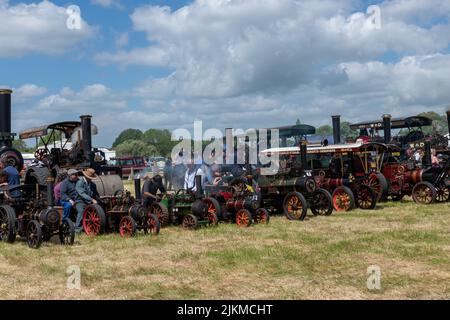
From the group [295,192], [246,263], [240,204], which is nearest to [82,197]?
[240,204]

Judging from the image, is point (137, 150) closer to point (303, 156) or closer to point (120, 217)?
point (303, 156)

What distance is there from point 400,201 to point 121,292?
10379mm

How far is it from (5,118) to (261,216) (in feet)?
22.3

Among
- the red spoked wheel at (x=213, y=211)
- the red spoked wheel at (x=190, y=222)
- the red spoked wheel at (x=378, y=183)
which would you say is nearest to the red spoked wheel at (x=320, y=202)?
the red spoked wheel at (x=378, y=183)

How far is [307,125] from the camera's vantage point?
2536 cm

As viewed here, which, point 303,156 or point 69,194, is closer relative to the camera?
point 69,194

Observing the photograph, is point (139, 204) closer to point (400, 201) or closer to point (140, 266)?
point (140, 266)

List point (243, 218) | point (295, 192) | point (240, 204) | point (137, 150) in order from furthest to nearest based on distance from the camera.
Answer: point (137, 150)
point (295, 192)
point (240, 204)
point (243, 218)

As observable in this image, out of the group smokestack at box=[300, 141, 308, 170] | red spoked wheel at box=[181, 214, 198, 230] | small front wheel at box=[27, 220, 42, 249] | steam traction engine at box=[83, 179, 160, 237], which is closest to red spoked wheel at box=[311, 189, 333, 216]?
smokestack at box=[300, 141, 308, 170]

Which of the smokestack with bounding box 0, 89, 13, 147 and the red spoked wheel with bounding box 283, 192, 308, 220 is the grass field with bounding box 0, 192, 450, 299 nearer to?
the red spoked wheel with bounding box 283, 192, 308, 220

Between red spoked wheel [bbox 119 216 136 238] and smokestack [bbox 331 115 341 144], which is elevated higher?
smokestack [bbox 331 115 341 144]

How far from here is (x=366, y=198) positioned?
12.8 m

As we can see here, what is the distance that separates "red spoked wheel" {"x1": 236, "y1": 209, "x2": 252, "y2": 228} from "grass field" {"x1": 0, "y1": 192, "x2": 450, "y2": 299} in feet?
0.74

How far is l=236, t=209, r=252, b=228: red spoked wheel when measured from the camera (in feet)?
32.7
